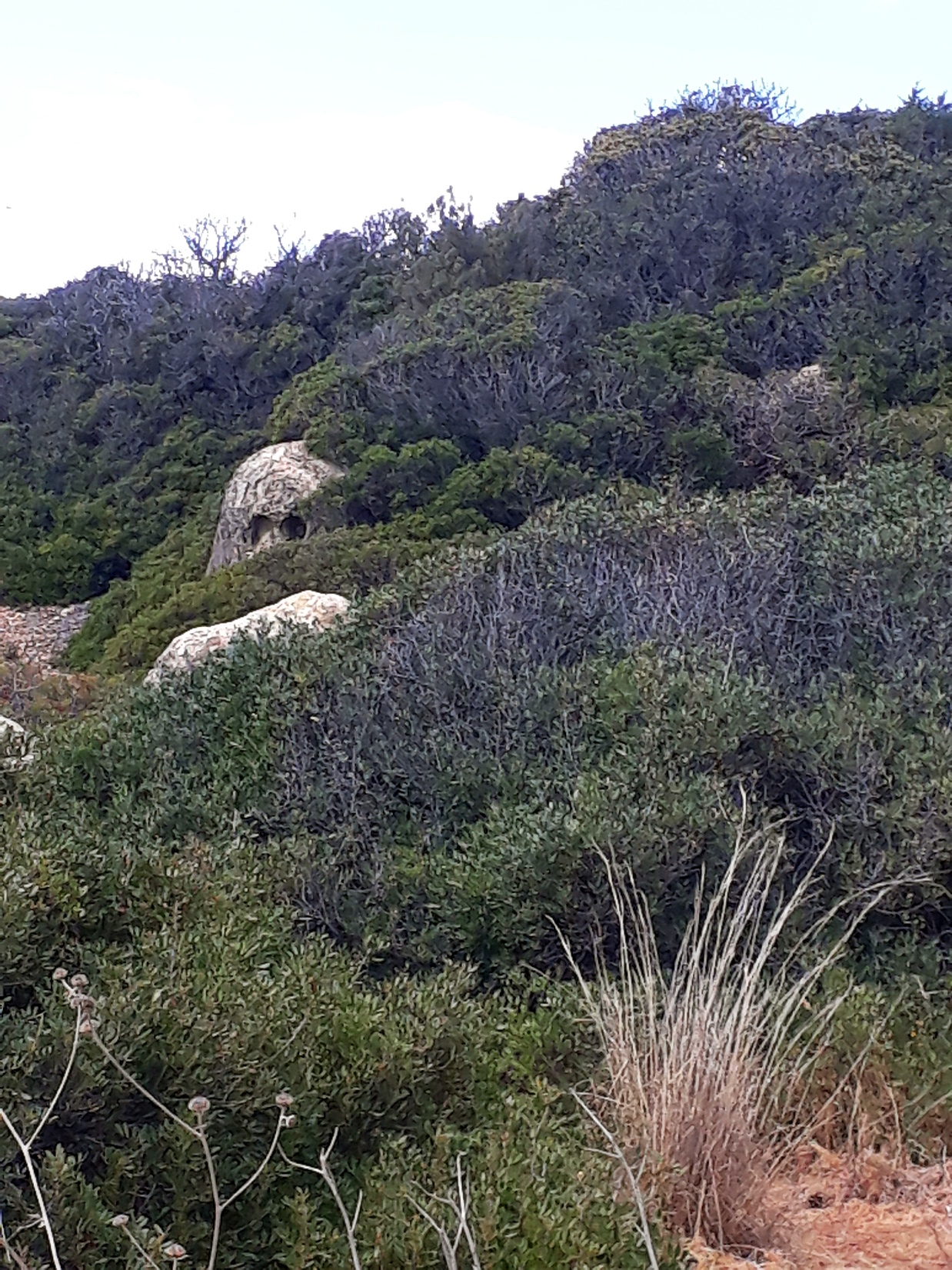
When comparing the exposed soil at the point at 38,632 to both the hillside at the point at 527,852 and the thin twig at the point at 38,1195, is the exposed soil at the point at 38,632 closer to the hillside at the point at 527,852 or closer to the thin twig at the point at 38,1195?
the hillside at the point at 527,852

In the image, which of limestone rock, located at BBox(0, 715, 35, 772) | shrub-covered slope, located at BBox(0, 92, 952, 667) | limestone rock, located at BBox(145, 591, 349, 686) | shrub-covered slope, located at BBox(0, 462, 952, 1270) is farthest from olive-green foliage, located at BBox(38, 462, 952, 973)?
shrub-covered slope, located at BBox(0, 92, 952, 667)

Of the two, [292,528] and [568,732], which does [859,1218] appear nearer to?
[568,732]

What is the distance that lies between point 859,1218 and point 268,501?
34.9 feet

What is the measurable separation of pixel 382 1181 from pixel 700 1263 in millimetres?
696

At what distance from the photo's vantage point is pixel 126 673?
9961 mm

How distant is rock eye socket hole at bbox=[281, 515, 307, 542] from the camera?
12609 mm

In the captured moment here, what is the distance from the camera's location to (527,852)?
400 cm

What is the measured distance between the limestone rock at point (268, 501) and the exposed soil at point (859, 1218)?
31.9 ft

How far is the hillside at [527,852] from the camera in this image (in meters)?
2.34

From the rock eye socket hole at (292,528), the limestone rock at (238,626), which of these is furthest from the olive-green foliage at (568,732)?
the rock eye socket hole at (292,528)

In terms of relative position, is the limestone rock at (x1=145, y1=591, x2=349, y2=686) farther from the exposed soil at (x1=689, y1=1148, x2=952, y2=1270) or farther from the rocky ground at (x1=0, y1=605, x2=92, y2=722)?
the exposed soil at (x1=689, y1=1148, x2=952, y2=1270)

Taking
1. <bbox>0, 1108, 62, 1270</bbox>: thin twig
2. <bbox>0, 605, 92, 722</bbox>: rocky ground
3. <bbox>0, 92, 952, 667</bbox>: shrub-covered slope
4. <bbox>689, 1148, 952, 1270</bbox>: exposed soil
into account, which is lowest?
<bbox>689, 1148, 952, 1270</bbox>: exposed soil

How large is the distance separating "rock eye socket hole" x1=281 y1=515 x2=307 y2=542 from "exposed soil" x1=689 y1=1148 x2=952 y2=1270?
1013 cm

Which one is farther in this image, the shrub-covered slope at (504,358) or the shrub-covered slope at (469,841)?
the shrub-covered slope at (504,358)
